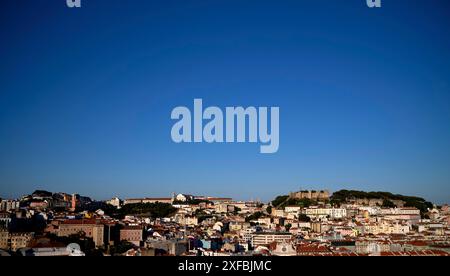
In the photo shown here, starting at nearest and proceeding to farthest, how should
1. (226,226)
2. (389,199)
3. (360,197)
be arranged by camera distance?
1. (226,226)
2. (389,199)
3. (360,197)

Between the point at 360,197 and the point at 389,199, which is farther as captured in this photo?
the point at 360,197

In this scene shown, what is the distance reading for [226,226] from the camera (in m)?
17.6

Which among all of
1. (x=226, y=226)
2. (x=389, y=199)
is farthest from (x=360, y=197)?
(x=226, y=226)

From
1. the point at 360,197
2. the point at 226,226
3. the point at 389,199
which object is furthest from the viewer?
the point at 360,197

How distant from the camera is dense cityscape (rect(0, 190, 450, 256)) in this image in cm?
1052

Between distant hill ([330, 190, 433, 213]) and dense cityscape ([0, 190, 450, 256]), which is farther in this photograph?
distant hill ([330, 190, 433, 213])

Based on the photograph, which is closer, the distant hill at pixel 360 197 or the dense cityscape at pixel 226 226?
the dense cityscape at pixel 226 226

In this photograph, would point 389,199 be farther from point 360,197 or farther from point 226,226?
point 226,226

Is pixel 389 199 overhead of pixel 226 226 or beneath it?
overhead

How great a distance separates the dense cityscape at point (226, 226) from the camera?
414 inches

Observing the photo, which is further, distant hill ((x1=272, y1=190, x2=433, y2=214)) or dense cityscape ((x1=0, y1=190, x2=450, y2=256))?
distant hill ((x1=272, y1=190, x2=433, y2=214))
